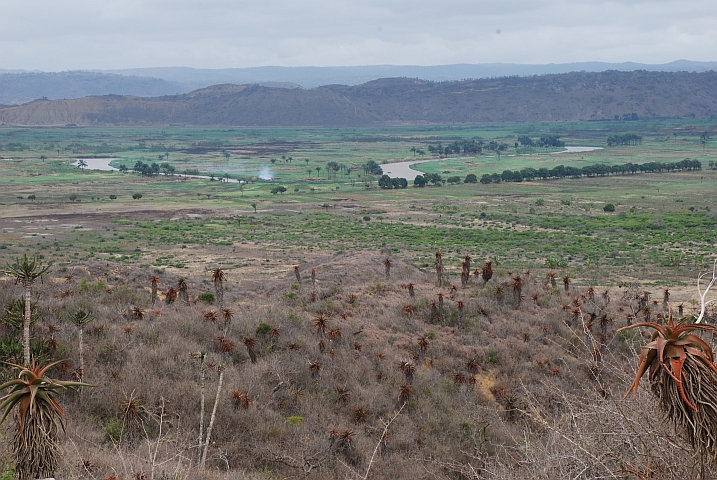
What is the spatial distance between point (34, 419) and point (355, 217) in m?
67.2

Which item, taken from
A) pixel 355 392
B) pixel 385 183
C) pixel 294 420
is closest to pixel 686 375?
pixel 294 420

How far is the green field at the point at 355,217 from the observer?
164ft

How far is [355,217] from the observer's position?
2955 inches

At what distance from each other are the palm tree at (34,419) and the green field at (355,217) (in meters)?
33.9

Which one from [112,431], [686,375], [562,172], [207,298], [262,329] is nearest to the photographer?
[686,375]

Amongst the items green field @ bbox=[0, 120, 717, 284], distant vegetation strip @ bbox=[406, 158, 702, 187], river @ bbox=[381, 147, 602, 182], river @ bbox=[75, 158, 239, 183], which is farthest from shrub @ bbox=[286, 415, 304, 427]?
river @ bbox=[75, 158, 239, 183]

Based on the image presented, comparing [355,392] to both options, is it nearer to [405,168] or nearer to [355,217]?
[355,217]

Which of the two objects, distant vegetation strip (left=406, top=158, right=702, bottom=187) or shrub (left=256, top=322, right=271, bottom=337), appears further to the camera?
distant vegetation strip (left=406, top=158, right=702, bottom=187)

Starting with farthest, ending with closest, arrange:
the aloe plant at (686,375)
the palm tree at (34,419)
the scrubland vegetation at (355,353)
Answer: the scrubland vegetation at (355,353) → the palm tree at (34,419) → the aloe plant at (686,375)

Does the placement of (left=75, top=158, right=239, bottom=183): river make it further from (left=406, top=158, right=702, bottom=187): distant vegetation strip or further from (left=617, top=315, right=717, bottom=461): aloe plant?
(left=617, top=315, right=717, bottom=461): aloe plant

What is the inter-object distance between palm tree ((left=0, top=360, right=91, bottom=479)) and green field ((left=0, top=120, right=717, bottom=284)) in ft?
111

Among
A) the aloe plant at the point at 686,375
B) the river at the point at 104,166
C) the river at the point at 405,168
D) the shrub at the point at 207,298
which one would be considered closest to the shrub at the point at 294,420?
the shrub at the point at 207,298

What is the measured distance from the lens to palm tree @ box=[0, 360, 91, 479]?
314 inches

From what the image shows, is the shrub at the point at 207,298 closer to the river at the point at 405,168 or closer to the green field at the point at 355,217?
the green field at the point at 355,217
